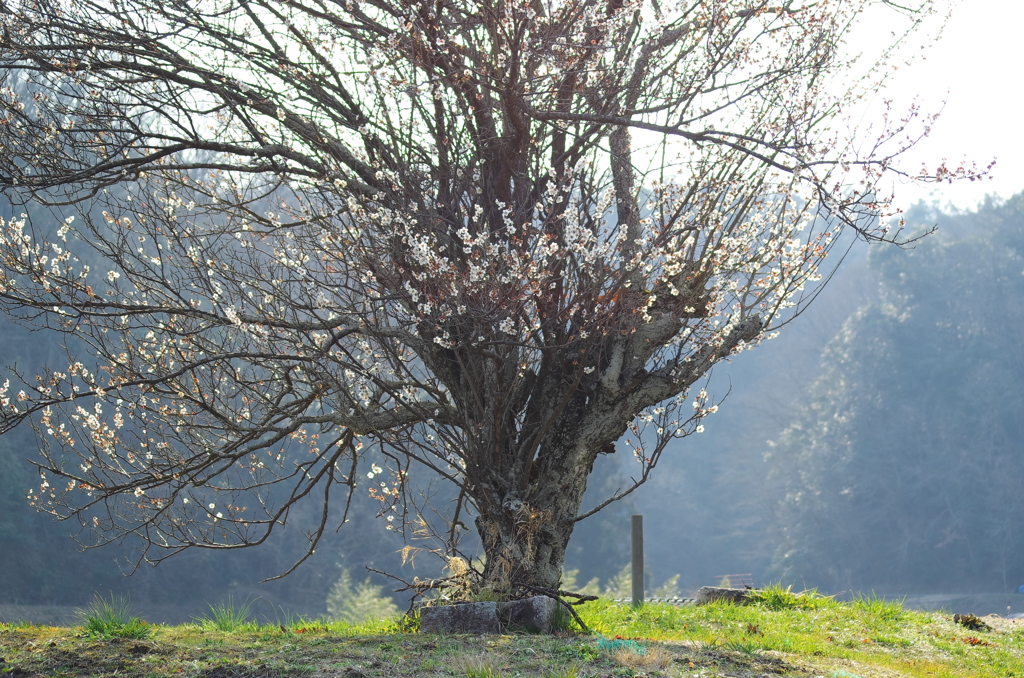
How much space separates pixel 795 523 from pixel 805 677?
39.9 meters

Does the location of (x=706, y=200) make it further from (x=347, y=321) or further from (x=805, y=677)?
(x=805, y=677)

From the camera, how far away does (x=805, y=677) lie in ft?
12.5

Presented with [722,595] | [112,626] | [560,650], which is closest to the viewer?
[560,650]

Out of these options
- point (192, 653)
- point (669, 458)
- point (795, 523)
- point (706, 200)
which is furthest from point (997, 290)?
point (192, 653)

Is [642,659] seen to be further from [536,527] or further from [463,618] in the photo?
[536,527]

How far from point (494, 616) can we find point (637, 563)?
3.71 meters

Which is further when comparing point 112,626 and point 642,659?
point 112,626

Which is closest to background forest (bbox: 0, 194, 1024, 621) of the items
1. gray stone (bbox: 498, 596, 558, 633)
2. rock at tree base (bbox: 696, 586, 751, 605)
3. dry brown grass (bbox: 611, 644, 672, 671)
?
rock at tree base (bbox: 696, 586, 751, 605)

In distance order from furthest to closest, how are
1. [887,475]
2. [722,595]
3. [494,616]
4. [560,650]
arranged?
[887,475] → [722,595] → [494,616] → [560,650]

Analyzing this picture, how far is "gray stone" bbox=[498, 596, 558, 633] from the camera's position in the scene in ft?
16.3

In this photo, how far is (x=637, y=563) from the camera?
326 inches

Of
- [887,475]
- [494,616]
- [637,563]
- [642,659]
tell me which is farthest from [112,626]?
[887,475]

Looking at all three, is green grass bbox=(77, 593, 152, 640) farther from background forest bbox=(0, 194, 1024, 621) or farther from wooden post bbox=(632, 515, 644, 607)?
background forest bbox=(0, 194, 1024, 621)

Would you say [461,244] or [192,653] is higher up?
[461,244]
